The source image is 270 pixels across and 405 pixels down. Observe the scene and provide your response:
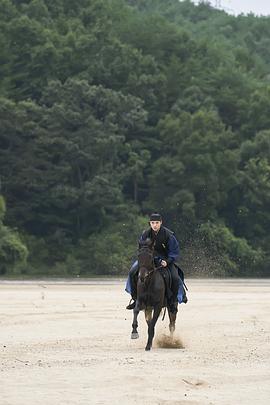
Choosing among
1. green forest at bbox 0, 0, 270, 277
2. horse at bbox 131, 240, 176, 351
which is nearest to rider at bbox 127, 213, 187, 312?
horse at bbox 131, 240, 176, 351

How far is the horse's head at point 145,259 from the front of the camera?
17.0m

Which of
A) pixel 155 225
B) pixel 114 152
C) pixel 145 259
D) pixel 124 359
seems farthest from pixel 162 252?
pixel 114 152

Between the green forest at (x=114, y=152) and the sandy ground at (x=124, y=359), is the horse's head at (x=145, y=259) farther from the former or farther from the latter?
the green forest at (x=114, y=152)

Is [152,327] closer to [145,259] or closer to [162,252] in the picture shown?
[145,259]

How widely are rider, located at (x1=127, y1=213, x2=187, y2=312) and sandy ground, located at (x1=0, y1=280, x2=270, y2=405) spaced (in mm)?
946

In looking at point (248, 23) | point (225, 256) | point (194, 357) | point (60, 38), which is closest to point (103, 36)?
point (60, 38)

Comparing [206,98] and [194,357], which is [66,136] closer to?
[206,98]

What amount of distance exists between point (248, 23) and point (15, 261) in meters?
74.2

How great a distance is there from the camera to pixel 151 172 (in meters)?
69.7

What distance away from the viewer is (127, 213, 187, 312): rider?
1752 cm

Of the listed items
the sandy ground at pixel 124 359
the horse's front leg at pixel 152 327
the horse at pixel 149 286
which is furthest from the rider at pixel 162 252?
the sandy ground at pixel 124 359

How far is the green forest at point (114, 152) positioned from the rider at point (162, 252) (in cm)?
4058

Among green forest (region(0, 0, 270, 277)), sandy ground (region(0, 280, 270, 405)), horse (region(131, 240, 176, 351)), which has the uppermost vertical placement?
green forest (region(0, 0, 270, 277))

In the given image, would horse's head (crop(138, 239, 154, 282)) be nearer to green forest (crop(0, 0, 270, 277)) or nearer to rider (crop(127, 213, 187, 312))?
rider (crop(127, 213, 187, 312))
